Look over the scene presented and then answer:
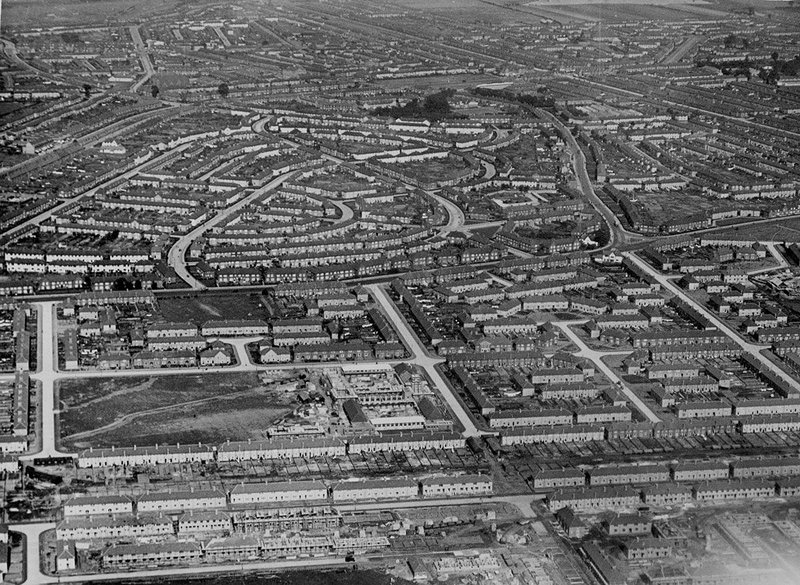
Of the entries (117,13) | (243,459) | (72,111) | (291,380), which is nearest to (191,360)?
(291,380)

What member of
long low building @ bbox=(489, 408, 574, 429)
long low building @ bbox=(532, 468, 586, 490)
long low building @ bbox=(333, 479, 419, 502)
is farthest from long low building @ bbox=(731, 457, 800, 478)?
long low building @ bbox=(333, 479, 419, 502)

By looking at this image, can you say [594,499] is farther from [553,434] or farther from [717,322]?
[717,322]

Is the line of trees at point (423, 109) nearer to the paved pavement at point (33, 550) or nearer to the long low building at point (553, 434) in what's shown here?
the long low building at point (553, 434)

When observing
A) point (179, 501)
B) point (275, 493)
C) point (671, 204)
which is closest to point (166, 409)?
point (179, 501)

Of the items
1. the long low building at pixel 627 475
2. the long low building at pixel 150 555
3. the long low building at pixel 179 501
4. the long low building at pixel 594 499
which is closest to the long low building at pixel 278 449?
A: the long low building at pixel 179 501

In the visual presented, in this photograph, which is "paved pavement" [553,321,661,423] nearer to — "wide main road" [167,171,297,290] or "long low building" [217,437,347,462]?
"long low building" [217,437,347,462]

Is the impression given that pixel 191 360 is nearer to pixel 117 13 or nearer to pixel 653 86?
pixel 653 86
